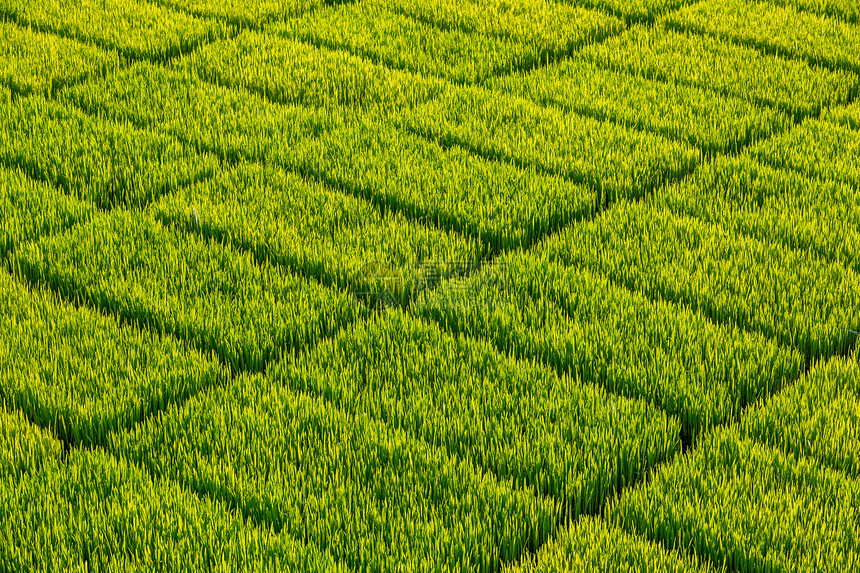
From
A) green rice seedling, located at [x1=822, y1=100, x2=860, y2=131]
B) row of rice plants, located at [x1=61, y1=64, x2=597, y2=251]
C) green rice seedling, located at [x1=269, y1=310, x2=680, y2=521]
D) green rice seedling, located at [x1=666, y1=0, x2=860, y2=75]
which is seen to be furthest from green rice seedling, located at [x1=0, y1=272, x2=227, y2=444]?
green rice seedling, located at [x1=666, y1=0, x2=860, y2=75]

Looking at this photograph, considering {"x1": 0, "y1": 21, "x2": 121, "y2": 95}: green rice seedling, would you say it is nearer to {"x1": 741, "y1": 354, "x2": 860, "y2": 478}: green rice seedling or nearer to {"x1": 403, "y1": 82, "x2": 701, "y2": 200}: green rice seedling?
{"x1": 403, "y1": 82, "x2": 701, "y2": 200}: green rice seedling

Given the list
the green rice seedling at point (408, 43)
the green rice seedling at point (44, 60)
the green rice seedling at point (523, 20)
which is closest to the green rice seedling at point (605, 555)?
the green rice seedling at point (408, 43)

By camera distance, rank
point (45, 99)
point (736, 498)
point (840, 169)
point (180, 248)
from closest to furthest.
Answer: point (736, 498)
point (180, 248)
point (840, 169)
point (45, 99)

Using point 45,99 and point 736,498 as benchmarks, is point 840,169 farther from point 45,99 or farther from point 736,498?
point 45,99

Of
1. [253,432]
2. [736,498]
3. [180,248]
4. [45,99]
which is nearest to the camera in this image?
[736,498]

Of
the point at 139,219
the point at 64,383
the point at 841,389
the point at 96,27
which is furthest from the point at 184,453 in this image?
the point at 96,27

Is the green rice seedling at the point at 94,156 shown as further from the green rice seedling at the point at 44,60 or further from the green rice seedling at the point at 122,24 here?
the green rice seedling at the point at 122,24
